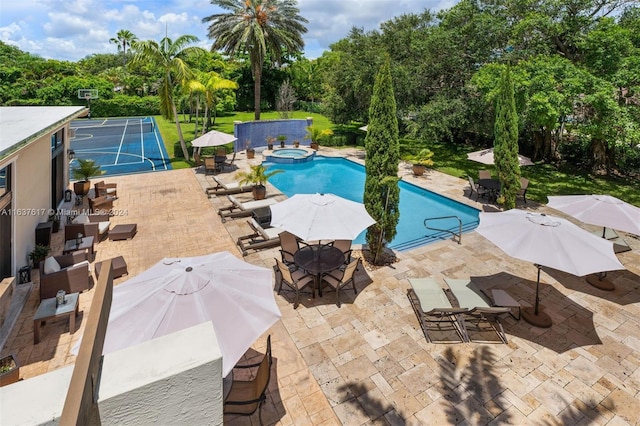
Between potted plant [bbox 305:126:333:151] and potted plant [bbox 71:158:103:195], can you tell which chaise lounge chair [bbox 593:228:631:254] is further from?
potted plant [bbox 71:158:103:195]

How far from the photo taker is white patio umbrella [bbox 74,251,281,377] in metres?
4.32

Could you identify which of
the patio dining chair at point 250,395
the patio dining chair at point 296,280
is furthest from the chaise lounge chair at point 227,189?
the patio dining chair at point 250,395

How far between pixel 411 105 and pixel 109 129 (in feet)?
113

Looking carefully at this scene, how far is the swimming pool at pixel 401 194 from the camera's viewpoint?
13.6 meters

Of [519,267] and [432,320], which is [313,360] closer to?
[432,320]

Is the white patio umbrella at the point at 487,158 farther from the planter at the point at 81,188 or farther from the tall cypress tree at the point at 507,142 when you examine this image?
the planter at the point at 81,188

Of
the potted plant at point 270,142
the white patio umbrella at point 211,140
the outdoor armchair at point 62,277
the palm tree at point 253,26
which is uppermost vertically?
the palm tree at point 253,26

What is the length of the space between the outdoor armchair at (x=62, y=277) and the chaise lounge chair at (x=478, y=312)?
8963mm


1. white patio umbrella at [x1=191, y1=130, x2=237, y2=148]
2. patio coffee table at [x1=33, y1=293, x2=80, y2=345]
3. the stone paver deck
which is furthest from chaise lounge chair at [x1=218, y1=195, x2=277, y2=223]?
white patio umbrella at [x1=191, y1=130, x2=237, y2=148]

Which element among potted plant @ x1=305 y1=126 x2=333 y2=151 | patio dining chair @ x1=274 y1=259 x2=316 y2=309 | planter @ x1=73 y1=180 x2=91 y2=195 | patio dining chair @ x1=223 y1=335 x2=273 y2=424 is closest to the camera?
patio dining chair @ x1=223 y1=335 x2=273 y2=424

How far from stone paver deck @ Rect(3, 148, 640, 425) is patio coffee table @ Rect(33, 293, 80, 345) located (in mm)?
271

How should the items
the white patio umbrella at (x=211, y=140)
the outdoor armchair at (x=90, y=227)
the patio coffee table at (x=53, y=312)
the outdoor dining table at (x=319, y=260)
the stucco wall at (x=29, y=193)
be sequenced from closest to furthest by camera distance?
the patio coffee table at (x=53, y=312)
the outdoor dining table at (x=319, y=260)
the stucco wall at (x=29, y=193)
the outdoor armchair at (x=90, y=227)
the white patio umbrella at (x=211, y=140)

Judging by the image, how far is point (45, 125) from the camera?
8258 millimetres

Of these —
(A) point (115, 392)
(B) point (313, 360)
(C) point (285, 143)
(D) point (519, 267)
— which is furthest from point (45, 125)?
(C) point (285, 143)
